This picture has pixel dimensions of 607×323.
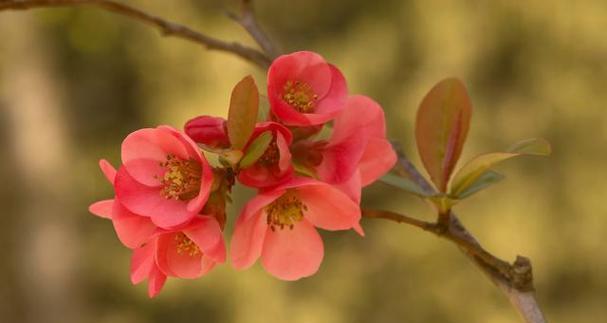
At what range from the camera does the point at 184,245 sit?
1.46 ft

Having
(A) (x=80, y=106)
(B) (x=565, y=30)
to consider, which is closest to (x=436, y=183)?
(B) (x=565, y=30)

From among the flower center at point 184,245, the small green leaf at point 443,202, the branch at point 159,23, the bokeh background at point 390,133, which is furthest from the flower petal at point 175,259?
the bokeh background at point 390,133

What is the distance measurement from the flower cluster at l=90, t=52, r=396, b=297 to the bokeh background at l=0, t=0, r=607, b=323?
6.87 ft

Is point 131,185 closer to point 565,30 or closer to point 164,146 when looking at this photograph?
point 164,146

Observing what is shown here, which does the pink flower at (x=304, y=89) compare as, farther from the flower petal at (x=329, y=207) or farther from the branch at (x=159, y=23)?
the branch at (x=159, y=23)

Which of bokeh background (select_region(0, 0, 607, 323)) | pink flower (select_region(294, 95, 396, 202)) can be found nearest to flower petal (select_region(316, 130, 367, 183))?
pink flower (select_region(294, 95, 396, 202))

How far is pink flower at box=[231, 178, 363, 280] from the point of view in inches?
17.3

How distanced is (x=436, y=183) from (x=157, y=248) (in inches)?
7.0

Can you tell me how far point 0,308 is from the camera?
3090 mm

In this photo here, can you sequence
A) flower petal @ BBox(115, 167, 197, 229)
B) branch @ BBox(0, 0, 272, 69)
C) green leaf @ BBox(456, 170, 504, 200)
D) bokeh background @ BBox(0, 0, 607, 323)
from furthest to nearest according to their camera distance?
bokeh background @ BBox(0, 0, 607, 323) → branch @ BBox(0, 0, 272, 69) → green leaf @ BBox(456, 170, 504, 200) → flower petal @ BBox(115, 167, 197, 229)

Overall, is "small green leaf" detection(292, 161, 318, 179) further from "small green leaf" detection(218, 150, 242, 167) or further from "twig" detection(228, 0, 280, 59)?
"twig" detection(228, 0, 280, 59)

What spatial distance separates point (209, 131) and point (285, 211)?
0.19 feet

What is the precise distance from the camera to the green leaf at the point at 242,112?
0.42m

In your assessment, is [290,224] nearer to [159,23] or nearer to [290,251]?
[290,251]
